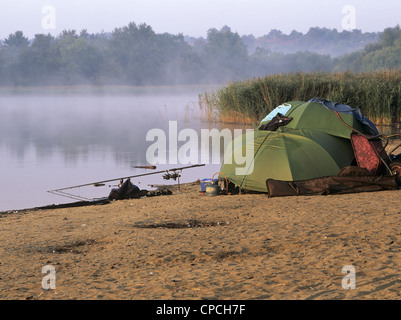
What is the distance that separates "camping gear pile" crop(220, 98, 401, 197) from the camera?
9203mm

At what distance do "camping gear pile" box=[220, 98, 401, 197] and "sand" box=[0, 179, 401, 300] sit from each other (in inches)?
16.2

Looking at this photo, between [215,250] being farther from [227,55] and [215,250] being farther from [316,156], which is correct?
[227,55]

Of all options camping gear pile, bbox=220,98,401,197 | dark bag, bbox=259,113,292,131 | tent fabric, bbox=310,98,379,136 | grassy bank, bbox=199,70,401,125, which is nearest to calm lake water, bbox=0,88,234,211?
grassy bank, bbox=199,70,401,125

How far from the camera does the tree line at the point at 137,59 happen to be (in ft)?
299

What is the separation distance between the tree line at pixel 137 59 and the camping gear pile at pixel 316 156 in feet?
212

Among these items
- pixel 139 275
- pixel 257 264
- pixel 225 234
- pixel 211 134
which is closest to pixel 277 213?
pixel 225 234

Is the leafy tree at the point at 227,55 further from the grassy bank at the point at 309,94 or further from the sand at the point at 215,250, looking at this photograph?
the sand at the point at 215,250

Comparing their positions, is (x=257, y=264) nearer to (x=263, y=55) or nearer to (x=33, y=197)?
(x=33, y=197)

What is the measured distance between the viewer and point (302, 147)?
A: 1002 cm

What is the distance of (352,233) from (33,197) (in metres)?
7.58

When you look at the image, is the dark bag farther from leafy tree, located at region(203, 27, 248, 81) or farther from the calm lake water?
leafy tree, located at region(203, 27, 248, 81)

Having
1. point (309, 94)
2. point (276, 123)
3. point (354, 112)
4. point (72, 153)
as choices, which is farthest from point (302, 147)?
point (309, 94)

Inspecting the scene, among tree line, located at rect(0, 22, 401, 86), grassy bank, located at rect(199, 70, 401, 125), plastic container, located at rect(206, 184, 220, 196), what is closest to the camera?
plastic container, located at rect(206, 184, 220, 196)

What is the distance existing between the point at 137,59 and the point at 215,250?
316 feet
